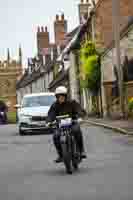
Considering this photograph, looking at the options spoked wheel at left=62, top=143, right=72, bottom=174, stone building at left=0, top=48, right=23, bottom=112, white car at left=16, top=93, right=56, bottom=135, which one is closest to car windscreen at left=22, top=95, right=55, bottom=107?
white car at left=16, top=93, right=56, bottom=135

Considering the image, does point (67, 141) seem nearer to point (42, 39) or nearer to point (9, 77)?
point (42, 39)

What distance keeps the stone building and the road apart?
11105cm

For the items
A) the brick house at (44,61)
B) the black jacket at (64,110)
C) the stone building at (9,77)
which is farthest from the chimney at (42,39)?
the black jacket at (64,110)

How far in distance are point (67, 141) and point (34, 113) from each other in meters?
14.6

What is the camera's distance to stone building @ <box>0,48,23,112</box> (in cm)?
12838

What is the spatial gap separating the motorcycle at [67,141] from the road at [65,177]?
0.24 m

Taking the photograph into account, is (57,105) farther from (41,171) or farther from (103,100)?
(103,100)

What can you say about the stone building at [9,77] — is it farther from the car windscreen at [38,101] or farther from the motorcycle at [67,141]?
the motorcycle at [67,141]

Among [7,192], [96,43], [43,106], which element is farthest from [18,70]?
[7,192]

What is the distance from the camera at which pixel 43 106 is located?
27.1m

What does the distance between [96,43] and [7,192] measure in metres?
44.4

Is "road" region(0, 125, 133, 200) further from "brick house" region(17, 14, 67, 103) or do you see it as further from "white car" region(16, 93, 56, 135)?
"brick house" region(17, 14, 67, 103)

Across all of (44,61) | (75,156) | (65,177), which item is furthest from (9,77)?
(65,177)

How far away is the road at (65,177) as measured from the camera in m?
9.04
